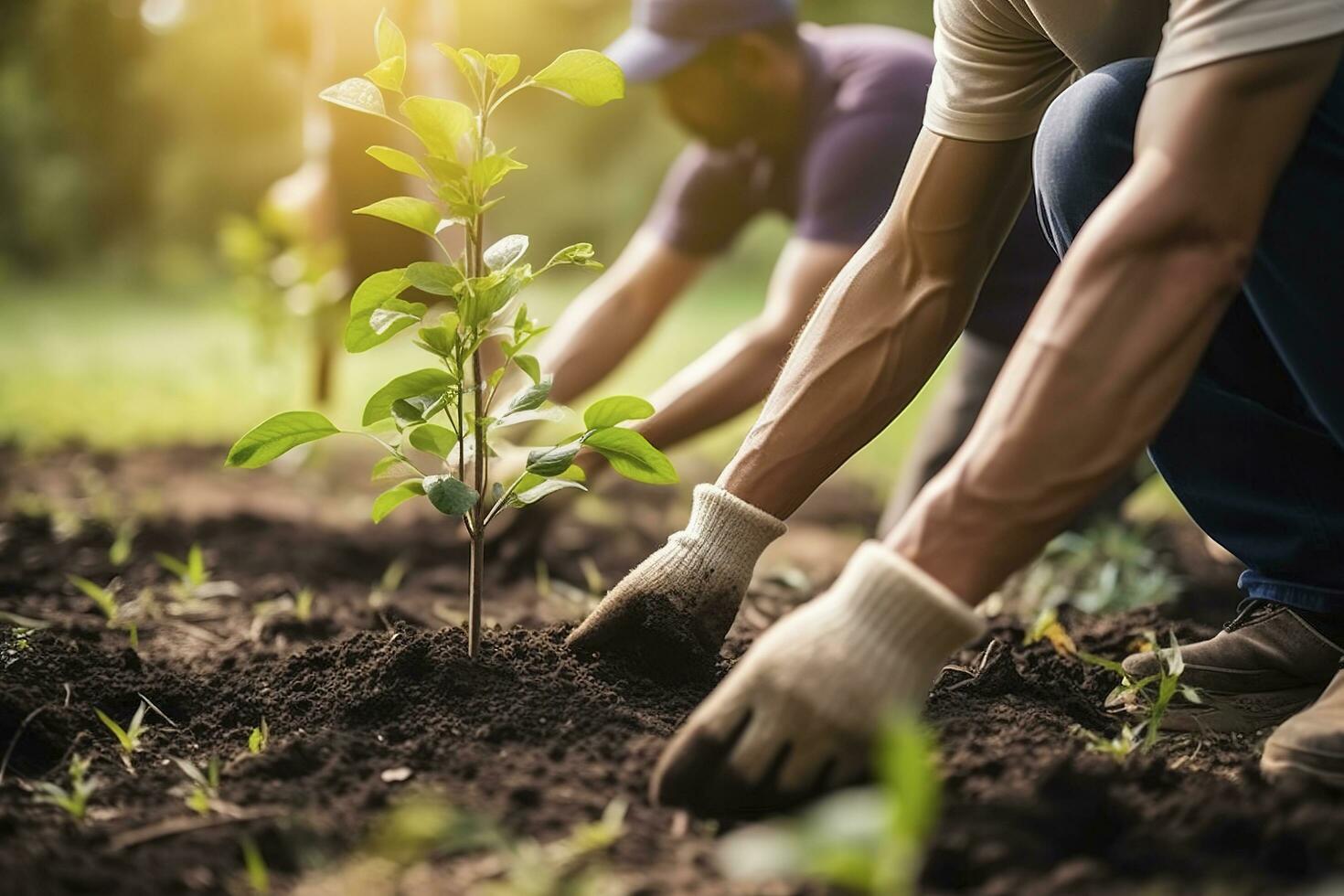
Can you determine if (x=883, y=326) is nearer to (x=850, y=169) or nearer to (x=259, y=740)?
(x=259, y=740)

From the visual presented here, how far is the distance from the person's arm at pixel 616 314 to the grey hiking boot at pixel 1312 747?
6.97 ft

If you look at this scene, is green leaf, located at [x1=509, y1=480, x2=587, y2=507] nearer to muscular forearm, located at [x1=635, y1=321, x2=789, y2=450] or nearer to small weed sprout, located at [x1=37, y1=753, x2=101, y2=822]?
small weed sprout, located at [x1=37, y1=753, x2=101, y2=822]

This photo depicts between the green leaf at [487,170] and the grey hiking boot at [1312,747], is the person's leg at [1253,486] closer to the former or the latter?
the grey hiking boot at [1312,747]

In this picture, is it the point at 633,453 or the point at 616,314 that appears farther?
the point at 616,314

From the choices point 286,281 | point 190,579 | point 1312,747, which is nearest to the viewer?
point 1312,747

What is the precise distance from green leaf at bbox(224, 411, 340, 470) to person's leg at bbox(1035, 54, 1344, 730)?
0.99 m

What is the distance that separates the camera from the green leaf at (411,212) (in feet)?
5.16

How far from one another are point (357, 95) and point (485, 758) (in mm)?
815

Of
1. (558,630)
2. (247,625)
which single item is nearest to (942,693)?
(558,630)

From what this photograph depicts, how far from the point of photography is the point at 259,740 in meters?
1.57

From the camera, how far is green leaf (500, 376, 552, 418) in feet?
5.43

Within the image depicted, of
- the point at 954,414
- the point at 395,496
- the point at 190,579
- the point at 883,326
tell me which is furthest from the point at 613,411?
the point at 954,414

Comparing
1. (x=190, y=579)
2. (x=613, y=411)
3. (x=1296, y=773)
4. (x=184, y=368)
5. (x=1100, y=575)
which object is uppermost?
(x=613, y=411)

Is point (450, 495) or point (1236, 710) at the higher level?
point (450, 495)
